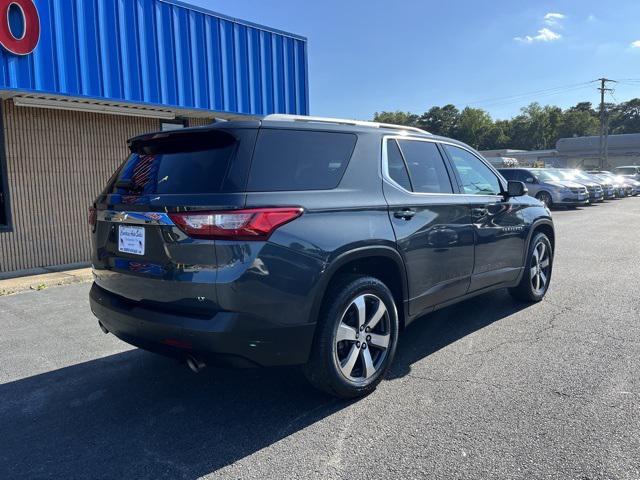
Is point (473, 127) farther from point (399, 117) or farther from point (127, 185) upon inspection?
point (127, 185)

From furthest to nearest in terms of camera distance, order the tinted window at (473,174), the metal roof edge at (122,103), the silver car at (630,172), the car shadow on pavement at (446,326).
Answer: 1. the silver car at (630,172)
2. the metal roof edge at (122,103)
3. the tinted window at (473,174)
4. the car shadow on pavement at (446,326)

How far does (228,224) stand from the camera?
280cm

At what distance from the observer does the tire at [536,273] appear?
5.54m

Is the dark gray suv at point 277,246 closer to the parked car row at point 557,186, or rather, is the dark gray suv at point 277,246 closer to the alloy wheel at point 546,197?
the parked car row at point 557,186

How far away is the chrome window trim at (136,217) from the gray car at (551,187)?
17.6 metres

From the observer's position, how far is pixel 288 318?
2963 millimetres

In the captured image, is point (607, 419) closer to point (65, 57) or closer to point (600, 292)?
Result: point (600, 292)

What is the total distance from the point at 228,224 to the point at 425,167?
80.5 inches

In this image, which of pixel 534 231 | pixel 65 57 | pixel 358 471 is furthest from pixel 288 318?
pixel 65 57

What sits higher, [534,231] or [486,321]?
[534,231]

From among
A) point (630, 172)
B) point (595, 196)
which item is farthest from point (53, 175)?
point (630, 172)

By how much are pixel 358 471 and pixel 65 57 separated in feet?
25.4

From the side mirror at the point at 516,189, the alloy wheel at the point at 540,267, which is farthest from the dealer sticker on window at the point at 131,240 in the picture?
the alloy wheel at the point at 540,267

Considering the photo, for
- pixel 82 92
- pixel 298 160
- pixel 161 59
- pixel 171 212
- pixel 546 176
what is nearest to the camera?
pixel 171 212
